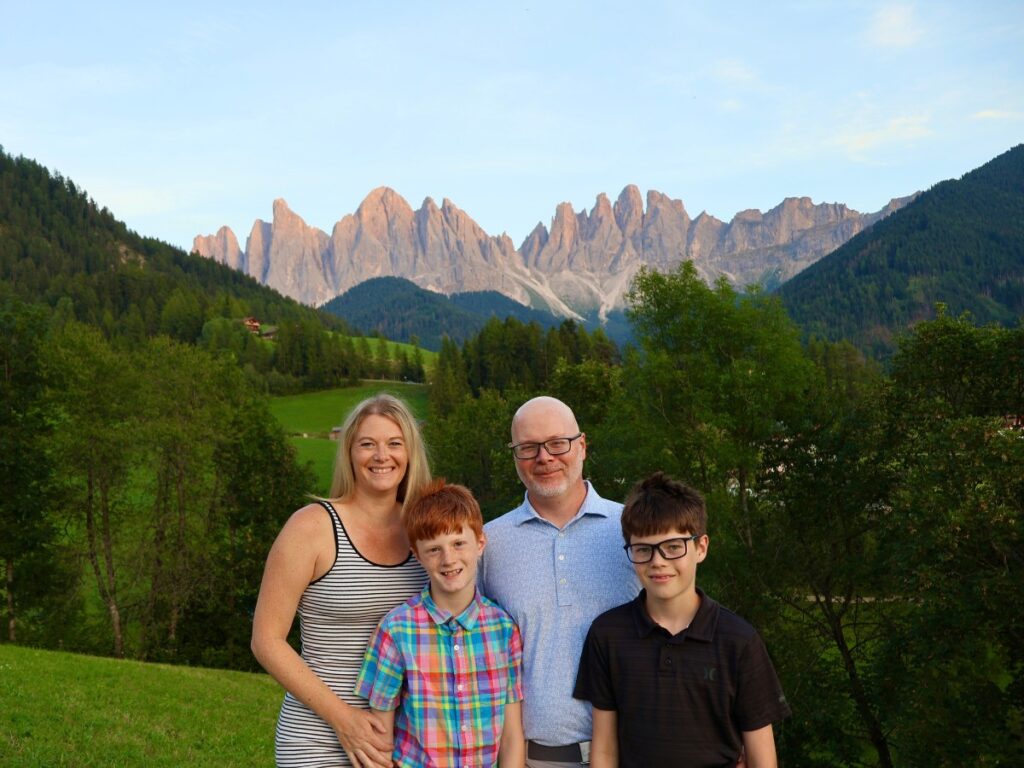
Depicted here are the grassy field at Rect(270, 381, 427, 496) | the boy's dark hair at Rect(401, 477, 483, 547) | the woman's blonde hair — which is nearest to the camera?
the boy's dark hair at Rect(401, 477, 483, 547)

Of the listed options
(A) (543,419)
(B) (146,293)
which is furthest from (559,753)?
(B) (146,293)

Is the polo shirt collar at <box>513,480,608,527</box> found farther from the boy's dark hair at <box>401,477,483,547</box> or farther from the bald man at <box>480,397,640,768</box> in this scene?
the boy's dark hair at <box>401,477,483,547</box>

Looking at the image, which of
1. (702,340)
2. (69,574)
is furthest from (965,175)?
(69,574)

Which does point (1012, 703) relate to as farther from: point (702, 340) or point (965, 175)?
point (965, 175)

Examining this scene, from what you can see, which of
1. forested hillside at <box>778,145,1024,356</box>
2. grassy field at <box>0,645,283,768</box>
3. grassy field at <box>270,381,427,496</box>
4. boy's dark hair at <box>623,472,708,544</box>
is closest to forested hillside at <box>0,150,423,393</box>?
grassy field at <box>270,381,427,496</box>

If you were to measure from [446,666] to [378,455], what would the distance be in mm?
998

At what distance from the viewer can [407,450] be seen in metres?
3.72

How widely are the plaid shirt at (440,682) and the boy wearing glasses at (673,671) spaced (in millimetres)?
399

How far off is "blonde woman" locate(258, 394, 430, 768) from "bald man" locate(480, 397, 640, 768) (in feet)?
1.57

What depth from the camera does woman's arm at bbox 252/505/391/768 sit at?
3.37m

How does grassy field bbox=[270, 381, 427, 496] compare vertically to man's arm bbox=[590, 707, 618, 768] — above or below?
above

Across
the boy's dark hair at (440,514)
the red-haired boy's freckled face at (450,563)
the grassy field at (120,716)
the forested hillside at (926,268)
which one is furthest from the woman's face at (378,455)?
the forested hillside at (926,268)

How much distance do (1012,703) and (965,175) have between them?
691 ft

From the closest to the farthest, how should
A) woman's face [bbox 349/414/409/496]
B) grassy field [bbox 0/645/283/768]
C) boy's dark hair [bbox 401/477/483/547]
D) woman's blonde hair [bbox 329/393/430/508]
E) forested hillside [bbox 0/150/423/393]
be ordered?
boy's dark hair [bbox 401/477/483/547] < woman's face [bbox 349/414/409/496] < woman's blonde hair [bbox 329/393/430/508] < grassy field [bbox 0/645/283/768] < forested hillside [bbox 0/150/423/393]
